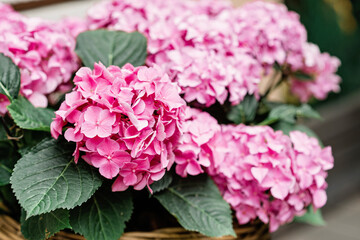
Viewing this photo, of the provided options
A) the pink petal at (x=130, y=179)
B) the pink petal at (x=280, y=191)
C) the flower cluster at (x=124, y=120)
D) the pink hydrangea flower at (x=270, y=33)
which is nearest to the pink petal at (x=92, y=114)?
the flower cluster at (x=124, y=120)

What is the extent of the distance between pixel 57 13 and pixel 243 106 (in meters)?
0.86

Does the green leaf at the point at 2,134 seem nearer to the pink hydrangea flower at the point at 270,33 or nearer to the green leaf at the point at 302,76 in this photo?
the pink hydrangea flower at the point at 270,33

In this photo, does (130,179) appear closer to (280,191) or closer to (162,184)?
(162,184)

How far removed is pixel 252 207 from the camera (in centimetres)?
76

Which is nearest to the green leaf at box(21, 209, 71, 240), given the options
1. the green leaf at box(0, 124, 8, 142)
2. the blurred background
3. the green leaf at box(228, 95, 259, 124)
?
the green leaf at box(0, 124, 8, 142)

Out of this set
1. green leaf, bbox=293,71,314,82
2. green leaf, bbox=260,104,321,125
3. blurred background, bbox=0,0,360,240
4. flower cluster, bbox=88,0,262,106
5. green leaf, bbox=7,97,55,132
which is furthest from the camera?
blurred background, bbox=0,0,360,240

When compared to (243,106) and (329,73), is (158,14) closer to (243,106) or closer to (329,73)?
(243,106)

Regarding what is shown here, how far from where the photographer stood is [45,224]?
0.66 metres

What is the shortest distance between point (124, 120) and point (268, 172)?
29 cm

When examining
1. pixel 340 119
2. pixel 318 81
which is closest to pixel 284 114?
pixel 318 81

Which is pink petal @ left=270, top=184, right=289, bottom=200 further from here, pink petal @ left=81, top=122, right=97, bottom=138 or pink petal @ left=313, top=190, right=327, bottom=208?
pink petal @ left=81, top=122, right=97, bottom=138

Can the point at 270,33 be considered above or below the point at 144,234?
above

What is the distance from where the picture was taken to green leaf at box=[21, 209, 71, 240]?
0.64 metres

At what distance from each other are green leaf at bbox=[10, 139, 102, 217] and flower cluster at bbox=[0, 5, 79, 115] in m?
0.15
